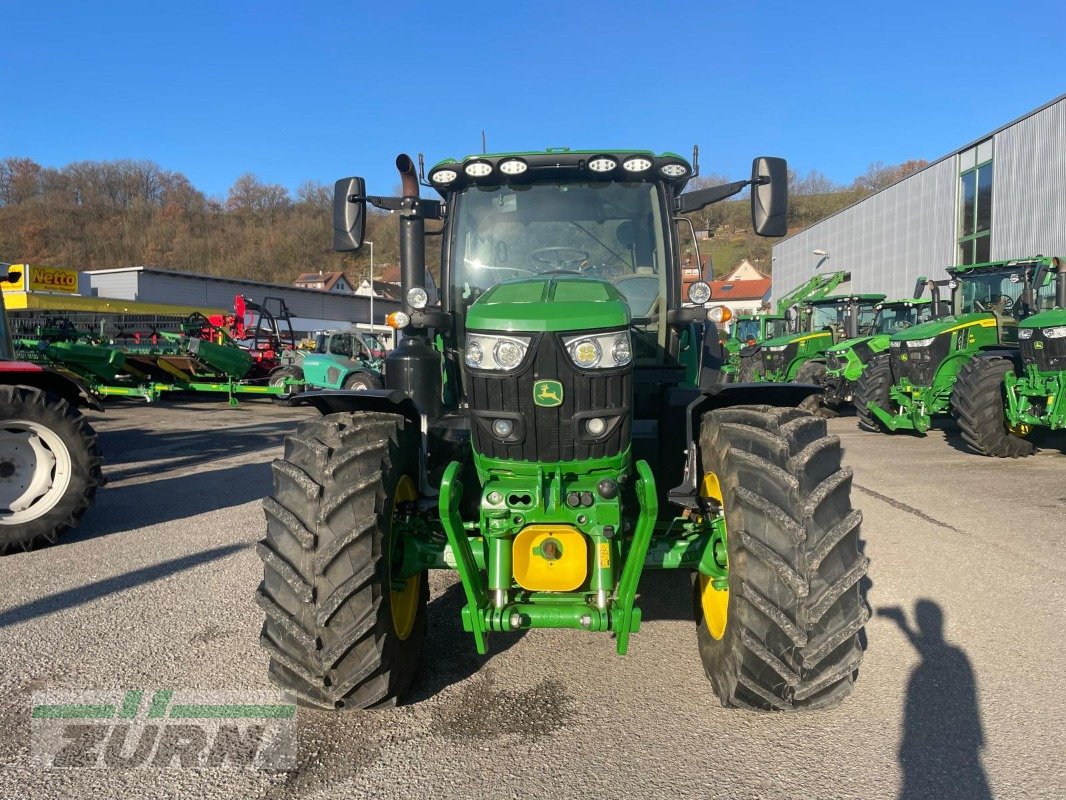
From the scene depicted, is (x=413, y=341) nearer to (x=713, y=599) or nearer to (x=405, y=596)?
(x=405, y=596)

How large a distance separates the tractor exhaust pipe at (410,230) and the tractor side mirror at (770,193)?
1.82m

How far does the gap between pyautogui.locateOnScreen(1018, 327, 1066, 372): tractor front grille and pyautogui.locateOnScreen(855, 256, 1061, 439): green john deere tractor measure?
1186 millimetres

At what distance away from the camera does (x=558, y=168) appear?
4.06 meters

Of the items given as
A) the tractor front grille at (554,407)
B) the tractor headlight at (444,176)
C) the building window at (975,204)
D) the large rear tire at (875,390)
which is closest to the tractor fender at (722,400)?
the tractor front grille at (554,407)

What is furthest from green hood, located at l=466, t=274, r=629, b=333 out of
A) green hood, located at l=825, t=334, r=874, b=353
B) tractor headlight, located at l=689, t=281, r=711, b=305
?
green hood, located at l=825, t=334, r=874, b=353

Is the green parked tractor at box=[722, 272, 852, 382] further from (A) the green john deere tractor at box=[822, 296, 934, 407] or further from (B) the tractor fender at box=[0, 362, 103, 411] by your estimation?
(B) the tractor fender at box=[0, 362, 103, 411]

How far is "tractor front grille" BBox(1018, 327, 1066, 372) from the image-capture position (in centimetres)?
824

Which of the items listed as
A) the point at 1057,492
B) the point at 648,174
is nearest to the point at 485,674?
the point at 648,174

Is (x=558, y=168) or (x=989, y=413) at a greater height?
(x=558, y=168)

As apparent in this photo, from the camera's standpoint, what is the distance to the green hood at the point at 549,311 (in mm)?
2916

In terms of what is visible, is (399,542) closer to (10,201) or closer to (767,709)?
(767,709)

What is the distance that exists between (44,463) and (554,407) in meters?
4.65

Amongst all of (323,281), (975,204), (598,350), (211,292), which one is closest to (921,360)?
(598,350)

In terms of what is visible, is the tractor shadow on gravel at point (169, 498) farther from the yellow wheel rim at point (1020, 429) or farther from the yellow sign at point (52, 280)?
the yellow sign at point (52, 280)
